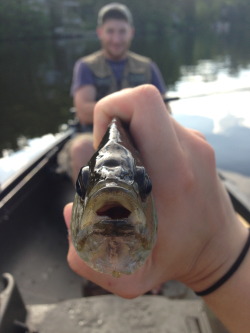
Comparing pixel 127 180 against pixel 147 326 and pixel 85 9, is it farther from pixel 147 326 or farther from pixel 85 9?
pixel 85 9

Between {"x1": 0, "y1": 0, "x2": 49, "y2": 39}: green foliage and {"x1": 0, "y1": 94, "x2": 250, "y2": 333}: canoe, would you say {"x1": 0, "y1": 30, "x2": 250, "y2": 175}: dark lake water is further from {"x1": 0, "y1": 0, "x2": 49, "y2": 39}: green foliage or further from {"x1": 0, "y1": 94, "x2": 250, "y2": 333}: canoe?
{"x1": 0, "y1": 0, "x2": 49, "y2": 39}: green foliage

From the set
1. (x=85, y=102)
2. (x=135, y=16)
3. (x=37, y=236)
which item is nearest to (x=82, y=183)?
(x=37, y=236)

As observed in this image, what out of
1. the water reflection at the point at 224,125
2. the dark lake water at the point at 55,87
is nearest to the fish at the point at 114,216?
the dark lake water at the point at 55,87

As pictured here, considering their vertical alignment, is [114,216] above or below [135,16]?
above

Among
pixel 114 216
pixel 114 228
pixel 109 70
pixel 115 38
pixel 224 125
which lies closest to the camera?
pixel 114 228

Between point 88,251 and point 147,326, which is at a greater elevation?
point 88,251

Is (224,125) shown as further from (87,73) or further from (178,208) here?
(178,208)

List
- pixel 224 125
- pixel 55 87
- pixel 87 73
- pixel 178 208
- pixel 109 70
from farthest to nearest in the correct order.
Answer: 1. pixel 55 87
2. pixel 224 125
3. pixel 109 70
4. pixel 87 73
5. pixel 178 208

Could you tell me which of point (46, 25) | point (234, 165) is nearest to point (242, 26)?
point (46, 25)

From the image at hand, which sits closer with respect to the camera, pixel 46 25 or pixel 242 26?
pixel 46 25
